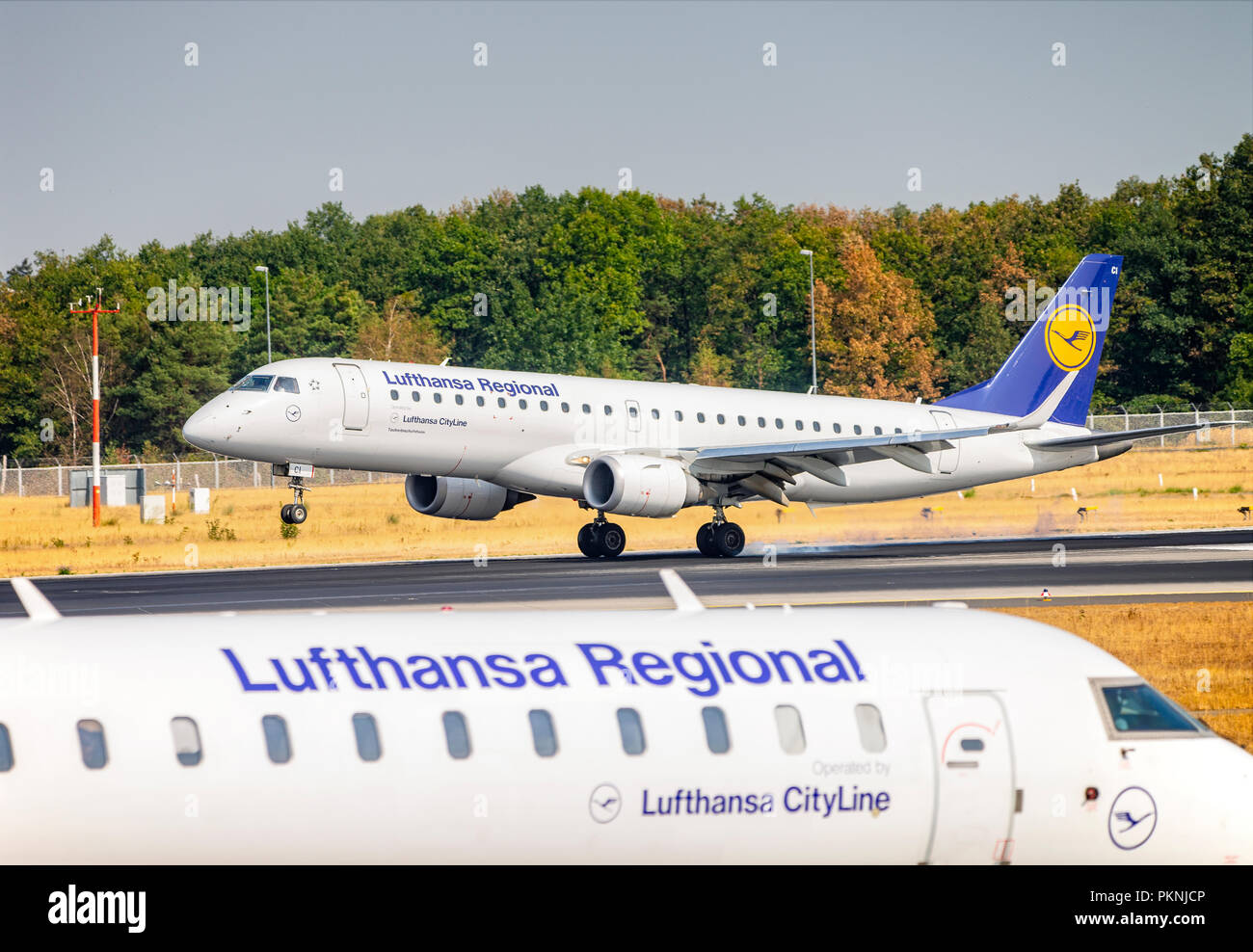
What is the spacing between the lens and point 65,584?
1460 inches

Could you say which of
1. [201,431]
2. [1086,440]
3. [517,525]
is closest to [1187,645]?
[1086,440]

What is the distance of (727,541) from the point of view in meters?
40.9

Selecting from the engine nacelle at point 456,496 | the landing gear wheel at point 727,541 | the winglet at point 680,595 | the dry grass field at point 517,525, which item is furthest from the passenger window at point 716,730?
the dry grass field at point 517,525

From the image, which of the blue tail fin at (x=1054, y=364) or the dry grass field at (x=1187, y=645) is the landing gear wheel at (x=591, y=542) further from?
the dry grass field at (x=1187, y=645)

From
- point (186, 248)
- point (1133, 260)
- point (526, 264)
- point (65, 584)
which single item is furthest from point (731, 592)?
point (186, 248)

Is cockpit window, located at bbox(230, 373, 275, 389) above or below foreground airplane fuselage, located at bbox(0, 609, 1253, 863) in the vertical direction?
above

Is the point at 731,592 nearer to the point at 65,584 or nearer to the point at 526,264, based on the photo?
the point at 65,584

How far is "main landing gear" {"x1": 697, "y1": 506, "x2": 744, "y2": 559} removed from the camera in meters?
40.9

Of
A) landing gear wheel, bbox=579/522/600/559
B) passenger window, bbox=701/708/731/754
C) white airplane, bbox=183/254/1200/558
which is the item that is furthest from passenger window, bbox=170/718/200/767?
landing gear wheel, bbox=579/522/600/559

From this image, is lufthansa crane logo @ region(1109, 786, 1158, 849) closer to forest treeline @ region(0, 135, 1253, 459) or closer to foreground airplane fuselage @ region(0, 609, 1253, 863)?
foreground airplane fuselage @ region(0, 609, 1253, 863)

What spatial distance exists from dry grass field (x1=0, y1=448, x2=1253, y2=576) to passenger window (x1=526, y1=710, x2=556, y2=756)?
3577 centimetres

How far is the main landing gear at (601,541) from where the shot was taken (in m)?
40.3

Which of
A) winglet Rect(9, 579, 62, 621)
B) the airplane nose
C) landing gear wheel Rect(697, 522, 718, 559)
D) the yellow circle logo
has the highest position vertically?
the yellow circle logo

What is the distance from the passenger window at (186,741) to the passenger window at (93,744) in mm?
367
